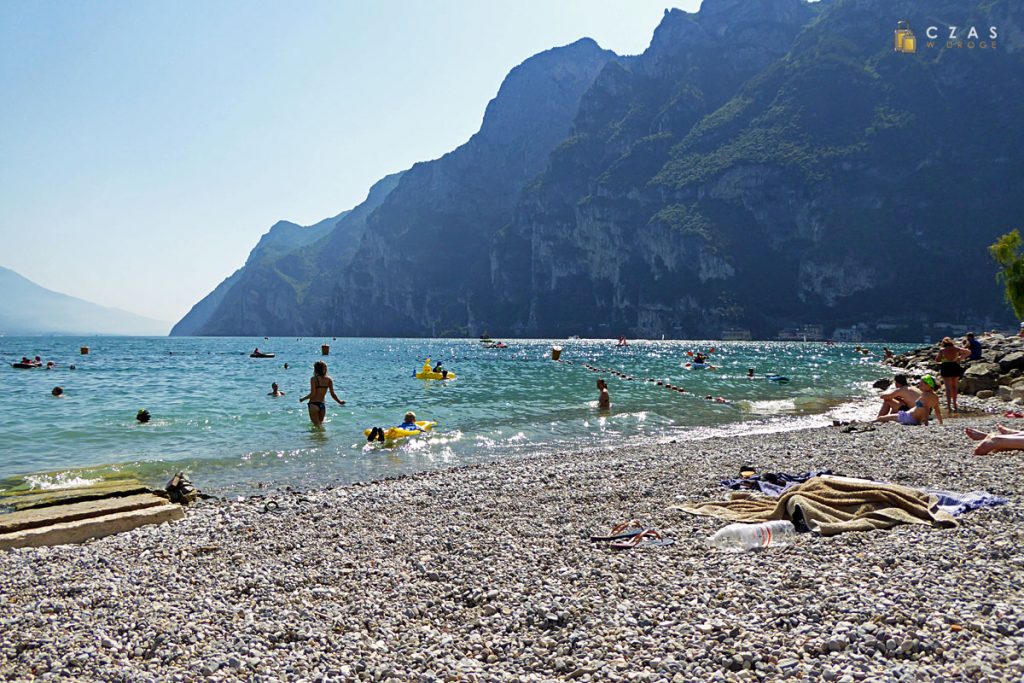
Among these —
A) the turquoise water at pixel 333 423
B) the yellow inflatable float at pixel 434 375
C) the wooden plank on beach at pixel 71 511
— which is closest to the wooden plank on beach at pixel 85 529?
the wooden plank on beach at pixel 71 511

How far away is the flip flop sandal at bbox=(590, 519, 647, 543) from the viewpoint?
7379 millimetres

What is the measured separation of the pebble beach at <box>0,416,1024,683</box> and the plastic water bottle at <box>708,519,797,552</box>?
1.06 ft

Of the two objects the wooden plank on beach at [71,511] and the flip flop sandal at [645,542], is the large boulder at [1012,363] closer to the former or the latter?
the flip flop sandal at [645,542]

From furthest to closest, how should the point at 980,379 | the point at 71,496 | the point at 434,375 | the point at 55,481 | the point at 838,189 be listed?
1. the point at 838,189
2. the point at 434,375
3. the point at 980,379
4. the point at 55,481
5. the point at 71,496

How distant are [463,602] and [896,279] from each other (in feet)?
586

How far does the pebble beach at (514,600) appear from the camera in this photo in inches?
165

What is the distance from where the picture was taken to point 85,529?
346 inches

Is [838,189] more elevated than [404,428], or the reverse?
[838,189]

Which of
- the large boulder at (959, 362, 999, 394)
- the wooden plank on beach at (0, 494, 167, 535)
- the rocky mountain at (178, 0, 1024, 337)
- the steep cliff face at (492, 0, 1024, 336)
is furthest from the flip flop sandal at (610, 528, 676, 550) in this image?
the steep cliff face at (492, 0, 1024, 336)

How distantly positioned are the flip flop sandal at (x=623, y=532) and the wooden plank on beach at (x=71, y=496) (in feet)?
28.4

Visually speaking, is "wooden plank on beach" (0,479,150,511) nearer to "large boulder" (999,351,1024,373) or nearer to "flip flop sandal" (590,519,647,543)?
"flip flop sandal" (590,519,647,543)
